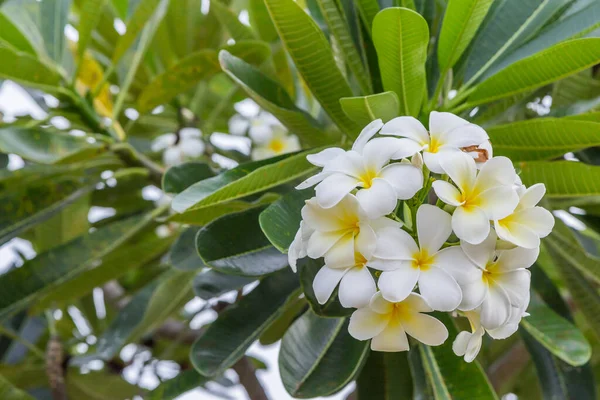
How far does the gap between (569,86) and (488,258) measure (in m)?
0.55

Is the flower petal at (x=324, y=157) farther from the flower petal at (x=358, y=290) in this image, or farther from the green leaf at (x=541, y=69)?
the green leaf at (x=541, y=69)

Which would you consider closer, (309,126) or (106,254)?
(309,126)

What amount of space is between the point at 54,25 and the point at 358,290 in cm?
77

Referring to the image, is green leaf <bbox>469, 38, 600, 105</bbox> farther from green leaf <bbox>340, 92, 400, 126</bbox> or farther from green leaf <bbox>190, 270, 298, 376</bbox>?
green leaf <bbox>190, 270, 298, 376</bbox>

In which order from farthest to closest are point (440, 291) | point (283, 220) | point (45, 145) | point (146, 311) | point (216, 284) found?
point (146, 311)
point (45, 145)
point (216, 284)
point (283, 220)
point (440, 291)

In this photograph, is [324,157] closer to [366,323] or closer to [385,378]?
[366,323]

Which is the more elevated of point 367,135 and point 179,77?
point 367,135

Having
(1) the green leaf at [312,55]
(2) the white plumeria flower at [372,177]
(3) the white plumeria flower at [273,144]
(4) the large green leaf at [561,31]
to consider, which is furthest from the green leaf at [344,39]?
(3) the white plumeria flower at [273,144]

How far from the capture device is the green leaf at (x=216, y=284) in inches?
32.2

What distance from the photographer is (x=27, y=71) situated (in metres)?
0.90

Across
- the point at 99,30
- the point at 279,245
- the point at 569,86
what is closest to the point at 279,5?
the point at 279,245

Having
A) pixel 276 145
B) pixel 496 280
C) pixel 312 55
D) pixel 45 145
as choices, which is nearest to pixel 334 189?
pixel 496 280

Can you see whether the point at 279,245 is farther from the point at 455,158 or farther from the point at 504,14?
the point at 504,14

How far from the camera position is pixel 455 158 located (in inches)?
20.9
